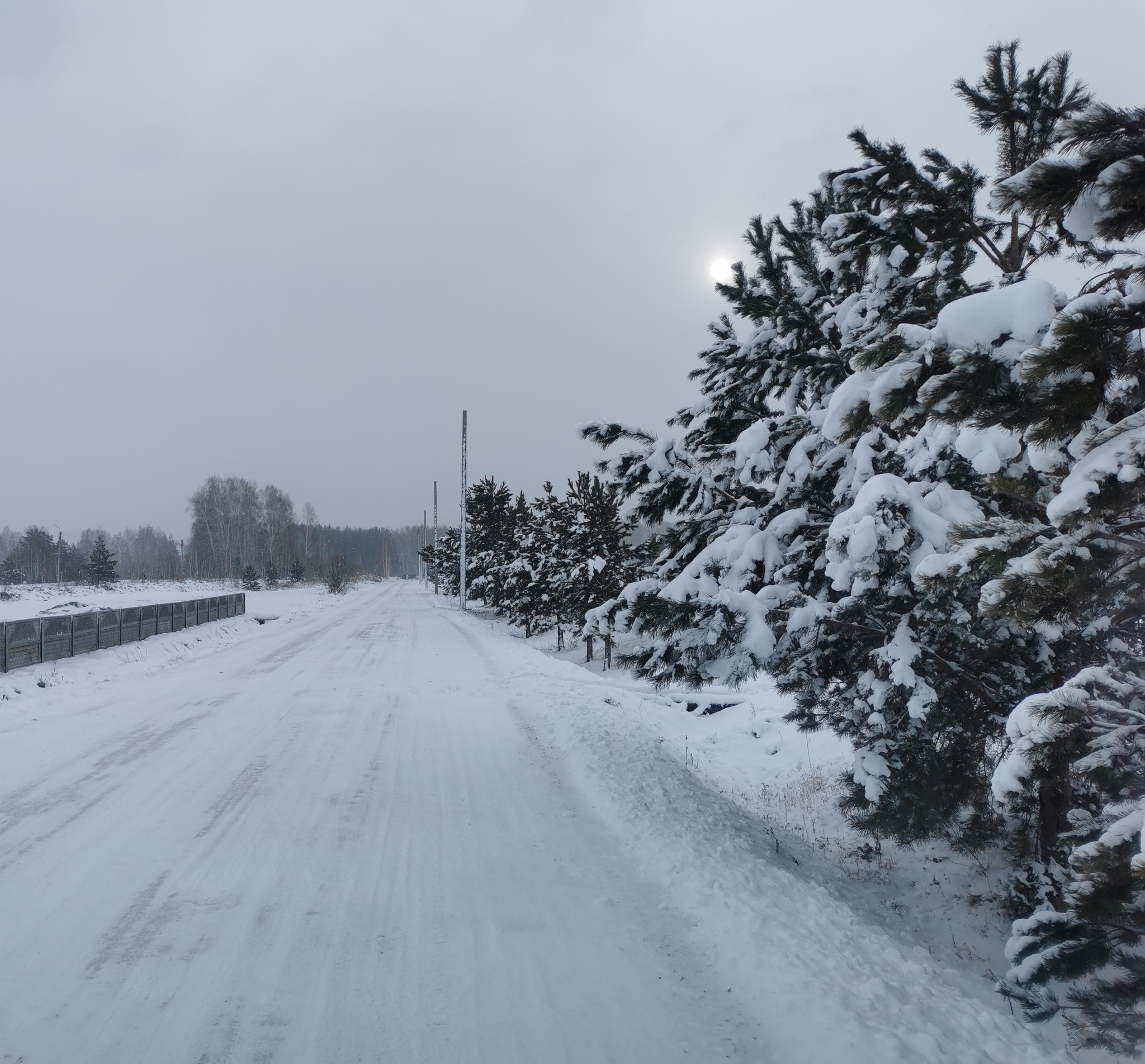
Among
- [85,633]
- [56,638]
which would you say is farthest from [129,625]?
[56,638]

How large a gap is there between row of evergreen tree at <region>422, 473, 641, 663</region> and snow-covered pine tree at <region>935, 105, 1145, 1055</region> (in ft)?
45.0

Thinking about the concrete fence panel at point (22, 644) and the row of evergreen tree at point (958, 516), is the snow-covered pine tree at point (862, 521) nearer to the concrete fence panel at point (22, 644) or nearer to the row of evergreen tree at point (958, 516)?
the row of evergreen tree at point (958, 516)

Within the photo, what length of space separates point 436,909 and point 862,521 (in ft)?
11.7

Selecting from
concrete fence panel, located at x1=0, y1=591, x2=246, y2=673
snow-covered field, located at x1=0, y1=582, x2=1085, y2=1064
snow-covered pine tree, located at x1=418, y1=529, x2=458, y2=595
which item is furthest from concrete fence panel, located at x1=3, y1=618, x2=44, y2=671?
snow-covered pine tree, located at x1=418, y1=529, x2=458, y2=595

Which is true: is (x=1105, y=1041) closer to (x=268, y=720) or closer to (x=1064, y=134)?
(x=1064, y=134)

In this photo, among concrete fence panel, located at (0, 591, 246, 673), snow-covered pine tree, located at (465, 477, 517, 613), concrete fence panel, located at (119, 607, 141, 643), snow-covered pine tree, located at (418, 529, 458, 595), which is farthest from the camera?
snow-covered pine tree, located at (418, 529, 458, 595)

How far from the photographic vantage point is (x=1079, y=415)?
2.29 metres

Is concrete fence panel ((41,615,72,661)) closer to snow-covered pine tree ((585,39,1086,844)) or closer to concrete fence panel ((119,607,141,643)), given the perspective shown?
concrete fence panel ((119,607,141,643))

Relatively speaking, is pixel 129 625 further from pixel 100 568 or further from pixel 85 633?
pixel 100 568

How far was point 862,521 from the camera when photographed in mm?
3703

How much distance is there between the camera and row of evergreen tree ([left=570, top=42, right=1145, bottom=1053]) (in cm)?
231

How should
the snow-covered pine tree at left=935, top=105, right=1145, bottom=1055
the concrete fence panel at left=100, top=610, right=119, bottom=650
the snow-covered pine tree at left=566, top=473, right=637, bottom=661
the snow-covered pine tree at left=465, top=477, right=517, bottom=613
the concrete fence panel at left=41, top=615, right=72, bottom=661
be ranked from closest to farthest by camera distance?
the snow-covered pine tree at left=935, top=105, right=1145, bottom=1055, the concrete fence panel at left=41, top=615, right=72, bottom=661, the concrete fence panel at left=100, top=610, right=119, bottom=650, the snow-covered pine tree at left=566, top=473, right=637, bottom=661, the snow-covered pine tree at left=465, top=477, right=517, bottom=613

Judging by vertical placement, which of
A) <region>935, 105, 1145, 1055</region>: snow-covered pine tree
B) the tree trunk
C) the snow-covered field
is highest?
<region>935, 105, 1145, 1055</region>: snow-covered pine tree

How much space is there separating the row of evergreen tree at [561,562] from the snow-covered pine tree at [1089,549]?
13.7 meters
